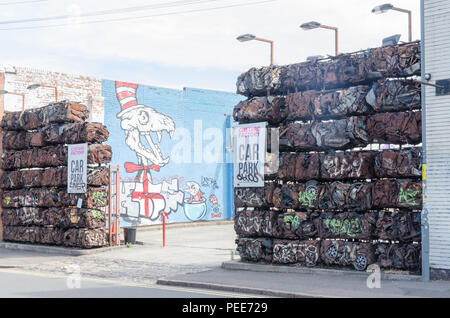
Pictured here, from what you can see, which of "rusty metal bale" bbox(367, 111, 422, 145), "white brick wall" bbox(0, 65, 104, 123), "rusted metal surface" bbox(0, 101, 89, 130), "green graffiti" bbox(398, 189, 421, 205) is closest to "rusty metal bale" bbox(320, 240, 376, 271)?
"green graffiti" bbox(398, 189, 421, 205)

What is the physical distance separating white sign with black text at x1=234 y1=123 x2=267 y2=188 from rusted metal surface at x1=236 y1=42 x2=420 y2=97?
3.64 ft

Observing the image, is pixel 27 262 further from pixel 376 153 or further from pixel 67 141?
pixel 376 153

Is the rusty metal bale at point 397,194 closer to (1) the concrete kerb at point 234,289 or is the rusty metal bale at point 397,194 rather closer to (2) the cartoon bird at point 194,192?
(1) the concrete kerb at point 234,289

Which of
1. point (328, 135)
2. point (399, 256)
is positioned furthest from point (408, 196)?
point (328, 135)

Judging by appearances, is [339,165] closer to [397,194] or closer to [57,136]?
[397,194]

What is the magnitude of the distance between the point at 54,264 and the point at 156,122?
16.0 m

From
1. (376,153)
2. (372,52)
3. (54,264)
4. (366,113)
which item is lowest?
(54,264)

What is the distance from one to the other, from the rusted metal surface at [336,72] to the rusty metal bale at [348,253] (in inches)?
161

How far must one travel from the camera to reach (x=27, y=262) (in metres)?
20.6

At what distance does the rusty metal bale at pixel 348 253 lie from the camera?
15.7 m

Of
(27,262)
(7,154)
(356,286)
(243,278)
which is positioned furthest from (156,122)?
(356,286)

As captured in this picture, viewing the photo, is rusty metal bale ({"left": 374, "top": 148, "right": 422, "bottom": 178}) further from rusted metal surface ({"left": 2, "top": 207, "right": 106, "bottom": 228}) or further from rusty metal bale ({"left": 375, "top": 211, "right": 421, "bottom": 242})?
rusted metal surface ({"left": 2, "top": 207, "right": 106, "bottom": 228})

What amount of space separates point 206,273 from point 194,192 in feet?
67.4

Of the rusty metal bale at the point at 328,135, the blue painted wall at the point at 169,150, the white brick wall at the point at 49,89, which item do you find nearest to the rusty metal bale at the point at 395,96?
the rusty metal bale at the point at 328,135
